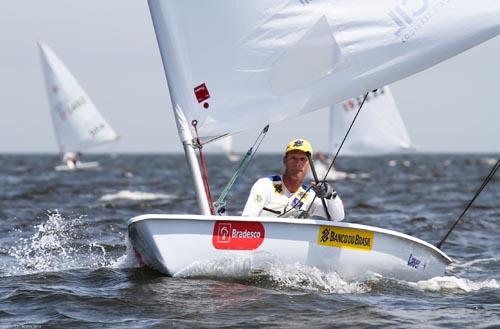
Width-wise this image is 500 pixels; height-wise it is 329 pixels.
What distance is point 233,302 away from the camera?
759 centimetres

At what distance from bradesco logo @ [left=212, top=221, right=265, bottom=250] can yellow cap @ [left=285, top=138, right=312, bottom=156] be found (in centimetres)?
85

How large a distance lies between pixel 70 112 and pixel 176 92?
3807cm

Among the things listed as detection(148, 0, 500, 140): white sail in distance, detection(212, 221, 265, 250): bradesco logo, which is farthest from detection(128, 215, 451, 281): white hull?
detection(148, 0, 500, 140): white sail in distance

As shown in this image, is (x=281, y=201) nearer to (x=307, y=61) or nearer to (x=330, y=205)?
(x=330, y=205)

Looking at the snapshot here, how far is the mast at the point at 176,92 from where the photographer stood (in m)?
8.19

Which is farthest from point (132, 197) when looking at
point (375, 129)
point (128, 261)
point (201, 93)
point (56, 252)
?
point (201, 93)

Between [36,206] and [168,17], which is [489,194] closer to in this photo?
[36,206]

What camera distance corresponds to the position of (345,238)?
8.34 m

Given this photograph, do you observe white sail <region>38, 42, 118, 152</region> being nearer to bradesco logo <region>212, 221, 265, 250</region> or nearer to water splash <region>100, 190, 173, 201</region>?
water splash <region>100, 190, 173, 201</region>

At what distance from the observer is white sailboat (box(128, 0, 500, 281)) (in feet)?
25.7

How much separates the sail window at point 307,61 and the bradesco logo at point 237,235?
1.24m

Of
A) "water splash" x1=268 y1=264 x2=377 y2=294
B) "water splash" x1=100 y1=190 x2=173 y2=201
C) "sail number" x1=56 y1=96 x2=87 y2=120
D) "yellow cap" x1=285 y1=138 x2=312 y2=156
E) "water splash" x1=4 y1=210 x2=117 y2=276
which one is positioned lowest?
"water splash" x1=268 y1=264 x2=377 y2=294

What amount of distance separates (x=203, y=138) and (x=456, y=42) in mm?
2389

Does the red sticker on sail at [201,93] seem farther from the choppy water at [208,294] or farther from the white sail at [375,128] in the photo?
the white sail at [375,128]
